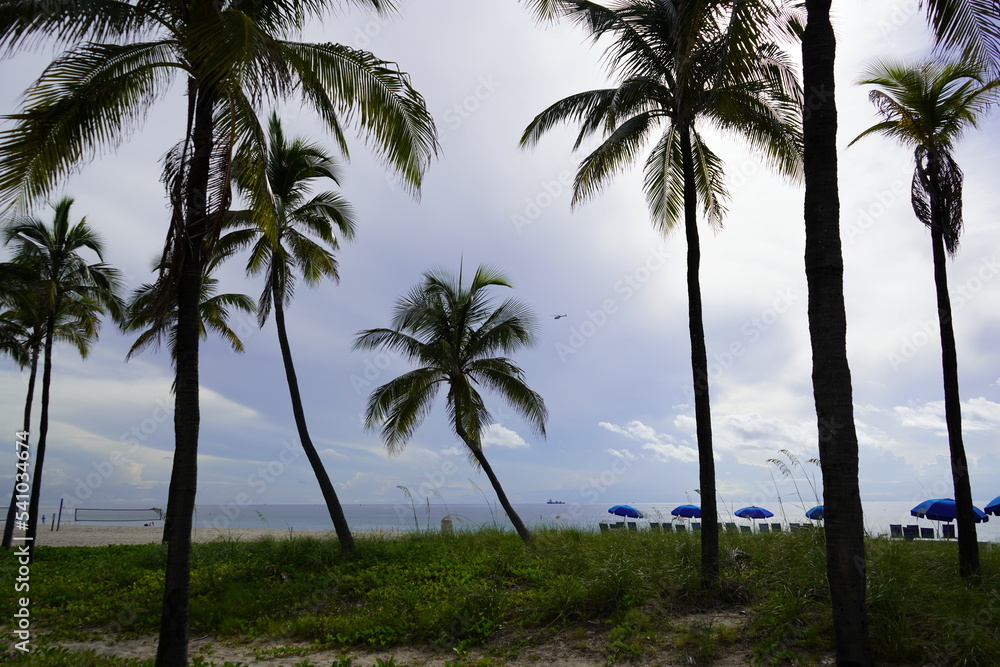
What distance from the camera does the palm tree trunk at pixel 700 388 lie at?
358 inches

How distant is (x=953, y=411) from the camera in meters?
9.73

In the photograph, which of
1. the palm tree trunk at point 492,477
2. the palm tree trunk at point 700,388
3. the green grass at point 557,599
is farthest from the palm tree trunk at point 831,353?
the palm tree trunk at point 492,477

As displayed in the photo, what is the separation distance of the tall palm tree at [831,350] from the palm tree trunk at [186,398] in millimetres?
6130

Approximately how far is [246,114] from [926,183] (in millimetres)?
10985

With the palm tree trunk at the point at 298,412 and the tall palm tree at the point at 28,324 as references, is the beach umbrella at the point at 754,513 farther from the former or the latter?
the tall palm tree at the point at 28,324

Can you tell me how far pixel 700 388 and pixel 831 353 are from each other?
193 inches

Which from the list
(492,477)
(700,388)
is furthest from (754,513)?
(700,388)

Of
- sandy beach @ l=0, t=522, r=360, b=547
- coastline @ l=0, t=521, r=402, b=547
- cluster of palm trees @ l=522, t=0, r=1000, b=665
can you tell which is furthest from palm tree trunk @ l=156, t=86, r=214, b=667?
sandy beach @ l=0, t=522, r=360, b=547

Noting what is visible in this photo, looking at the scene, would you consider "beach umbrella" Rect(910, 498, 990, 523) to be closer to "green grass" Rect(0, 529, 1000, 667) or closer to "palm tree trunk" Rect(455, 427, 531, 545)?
"green grass" Rect(0, 529, 1000, 667)

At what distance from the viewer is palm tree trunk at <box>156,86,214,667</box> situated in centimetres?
652

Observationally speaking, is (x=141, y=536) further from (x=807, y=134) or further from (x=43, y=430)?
(x=807, y=134)

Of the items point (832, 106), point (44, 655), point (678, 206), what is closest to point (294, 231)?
point (678, 206)

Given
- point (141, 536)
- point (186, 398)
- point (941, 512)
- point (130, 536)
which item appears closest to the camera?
point (186, 398)

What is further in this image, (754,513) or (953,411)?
(754,513)
